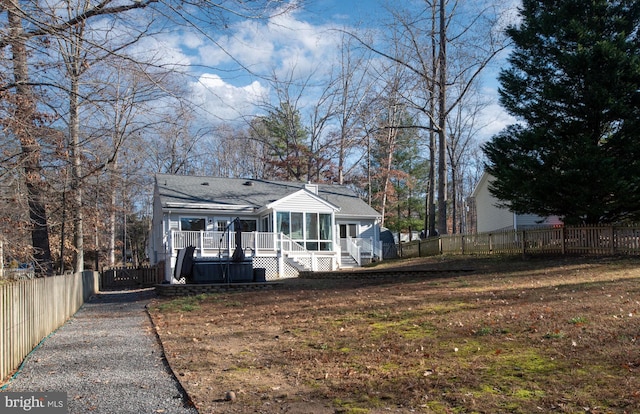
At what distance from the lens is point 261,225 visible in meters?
26.6

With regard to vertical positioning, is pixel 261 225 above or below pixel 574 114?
below

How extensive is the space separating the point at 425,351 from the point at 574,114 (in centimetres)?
1434

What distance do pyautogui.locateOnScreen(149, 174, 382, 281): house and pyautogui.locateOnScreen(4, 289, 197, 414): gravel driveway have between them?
13.3 m

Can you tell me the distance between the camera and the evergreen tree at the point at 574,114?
52.4 feet

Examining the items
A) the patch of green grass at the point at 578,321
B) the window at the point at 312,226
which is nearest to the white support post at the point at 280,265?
the window at the point at 312,226

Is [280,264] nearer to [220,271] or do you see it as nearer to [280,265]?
[280,265]

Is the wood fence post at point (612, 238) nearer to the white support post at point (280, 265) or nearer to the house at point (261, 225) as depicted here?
the house at point (261, 225)

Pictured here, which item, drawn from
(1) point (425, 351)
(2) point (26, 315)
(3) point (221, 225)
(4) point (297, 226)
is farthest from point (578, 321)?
(3) point (221, 225)

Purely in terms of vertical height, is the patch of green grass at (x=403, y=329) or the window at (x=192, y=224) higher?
the window at (x=192, y=224)

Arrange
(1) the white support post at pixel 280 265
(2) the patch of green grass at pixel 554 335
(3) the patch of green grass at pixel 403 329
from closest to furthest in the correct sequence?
A: (2) the patch of green grass at pixel 554 335 < (3) the patch of green grass at pixel 403 329 < (1) the white support post at pixel 280 265

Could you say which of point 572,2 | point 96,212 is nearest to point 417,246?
point 572,2

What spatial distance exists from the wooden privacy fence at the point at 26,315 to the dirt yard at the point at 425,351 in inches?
74.0

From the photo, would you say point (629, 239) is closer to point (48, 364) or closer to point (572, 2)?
point (572, 2)

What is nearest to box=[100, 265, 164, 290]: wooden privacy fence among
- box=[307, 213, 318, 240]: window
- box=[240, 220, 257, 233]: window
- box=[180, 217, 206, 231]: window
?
box=[180, 217, 206, 231]: window
